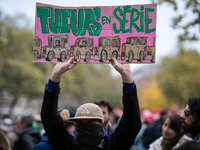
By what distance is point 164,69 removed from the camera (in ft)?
140

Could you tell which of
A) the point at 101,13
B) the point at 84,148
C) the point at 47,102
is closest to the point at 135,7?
the point at 101,13

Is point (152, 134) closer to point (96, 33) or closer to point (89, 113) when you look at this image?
point (89, 113)

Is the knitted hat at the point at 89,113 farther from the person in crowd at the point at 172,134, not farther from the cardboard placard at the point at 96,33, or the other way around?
the person in crowd at the point at 172,134

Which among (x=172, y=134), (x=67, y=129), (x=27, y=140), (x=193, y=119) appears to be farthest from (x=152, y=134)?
(x=67, y=129)

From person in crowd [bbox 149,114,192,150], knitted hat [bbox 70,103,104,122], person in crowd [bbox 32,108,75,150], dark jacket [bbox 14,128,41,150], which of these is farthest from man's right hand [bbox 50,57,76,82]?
dark jacket [bbox 14,128,41,150]

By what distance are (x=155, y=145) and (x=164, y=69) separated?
1556 inches

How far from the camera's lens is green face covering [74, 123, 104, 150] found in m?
2.59

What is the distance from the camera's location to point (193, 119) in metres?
3.41

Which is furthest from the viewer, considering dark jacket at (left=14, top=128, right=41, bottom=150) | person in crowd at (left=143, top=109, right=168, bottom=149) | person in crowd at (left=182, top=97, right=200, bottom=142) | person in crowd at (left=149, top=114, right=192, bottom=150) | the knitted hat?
person in crowd at (left=143, top=109, right=168, bottom=149)

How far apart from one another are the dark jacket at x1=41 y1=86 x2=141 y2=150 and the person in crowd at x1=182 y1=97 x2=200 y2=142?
1.11 m

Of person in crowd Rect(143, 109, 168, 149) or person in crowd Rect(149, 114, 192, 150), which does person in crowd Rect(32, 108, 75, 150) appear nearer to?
person in crowd Rect(149, 114, 192, 150)

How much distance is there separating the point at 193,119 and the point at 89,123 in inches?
57.8

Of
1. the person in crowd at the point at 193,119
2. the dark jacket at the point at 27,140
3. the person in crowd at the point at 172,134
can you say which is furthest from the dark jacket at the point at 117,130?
the dark jacket at the point at 27,140

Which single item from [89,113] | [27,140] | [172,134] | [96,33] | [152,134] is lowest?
[152,134]
